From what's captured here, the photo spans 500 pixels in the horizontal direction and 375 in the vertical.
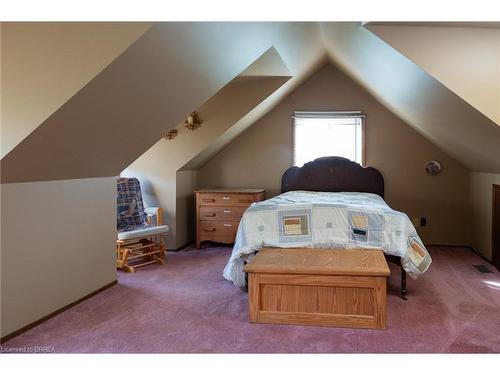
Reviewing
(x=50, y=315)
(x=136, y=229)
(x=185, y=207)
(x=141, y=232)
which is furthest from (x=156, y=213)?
(x=50, y=315)

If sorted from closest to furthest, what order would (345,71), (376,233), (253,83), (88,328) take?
(88,328) → (376,233) → (253,83) → (345,71)

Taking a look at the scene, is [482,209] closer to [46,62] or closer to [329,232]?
[329,232]

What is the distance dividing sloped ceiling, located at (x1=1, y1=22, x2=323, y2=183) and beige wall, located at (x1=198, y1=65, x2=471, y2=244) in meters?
2.00

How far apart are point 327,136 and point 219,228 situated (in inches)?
77.0

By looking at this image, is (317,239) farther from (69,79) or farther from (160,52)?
(69,79)

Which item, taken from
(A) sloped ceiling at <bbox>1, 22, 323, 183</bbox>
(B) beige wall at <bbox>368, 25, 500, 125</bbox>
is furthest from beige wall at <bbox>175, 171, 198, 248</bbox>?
(B) beige wall at <bbox>368, 25, 500, 125</bbox>

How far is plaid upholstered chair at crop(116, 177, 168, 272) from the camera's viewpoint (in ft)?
13.0

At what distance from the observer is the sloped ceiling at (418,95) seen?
9.64ft

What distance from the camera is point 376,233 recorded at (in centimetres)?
311

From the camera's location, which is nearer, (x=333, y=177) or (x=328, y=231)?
(x=328, y=231)

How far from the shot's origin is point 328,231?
318cm

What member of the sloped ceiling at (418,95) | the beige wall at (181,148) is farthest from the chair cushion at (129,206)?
the sloped ceiling at (418,95)

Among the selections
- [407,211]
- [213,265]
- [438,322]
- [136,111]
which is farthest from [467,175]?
[136,111]

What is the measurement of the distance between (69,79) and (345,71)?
12.5 ft
